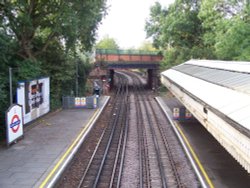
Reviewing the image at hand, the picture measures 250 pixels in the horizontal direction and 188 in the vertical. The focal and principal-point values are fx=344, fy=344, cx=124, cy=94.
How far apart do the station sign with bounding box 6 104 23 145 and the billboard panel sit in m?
3.12

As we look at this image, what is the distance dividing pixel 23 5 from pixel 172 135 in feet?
41.3

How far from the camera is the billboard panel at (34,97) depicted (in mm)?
21156

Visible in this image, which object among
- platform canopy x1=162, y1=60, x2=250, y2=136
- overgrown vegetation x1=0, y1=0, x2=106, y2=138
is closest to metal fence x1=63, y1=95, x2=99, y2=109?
overgrown vegetation x1=0, y1=0, x2=106, y2=138

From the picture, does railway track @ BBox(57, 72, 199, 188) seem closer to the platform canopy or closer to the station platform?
the station platform

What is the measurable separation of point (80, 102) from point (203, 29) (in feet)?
85.5

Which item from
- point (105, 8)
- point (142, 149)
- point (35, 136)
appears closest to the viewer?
point (142, 149)

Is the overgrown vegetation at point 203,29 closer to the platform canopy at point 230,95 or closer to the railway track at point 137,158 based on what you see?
the railway track at point 137,158

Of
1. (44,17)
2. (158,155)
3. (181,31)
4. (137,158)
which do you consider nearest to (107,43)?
(181,31)

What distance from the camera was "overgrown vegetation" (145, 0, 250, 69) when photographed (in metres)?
34.4

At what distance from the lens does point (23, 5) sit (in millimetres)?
22141

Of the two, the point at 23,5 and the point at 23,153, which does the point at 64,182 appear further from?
the point at 23,5

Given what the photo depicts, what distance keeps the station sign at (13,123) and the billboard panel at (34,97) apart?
3120 millimetres

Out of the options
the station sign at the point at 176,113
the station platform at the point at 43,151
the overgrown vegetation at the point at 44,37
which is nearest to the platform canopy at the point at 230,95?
the station sign at the point at 176,113

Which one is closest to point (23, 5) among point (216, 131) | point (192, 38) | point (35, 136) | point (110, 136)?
point (35, 136)
